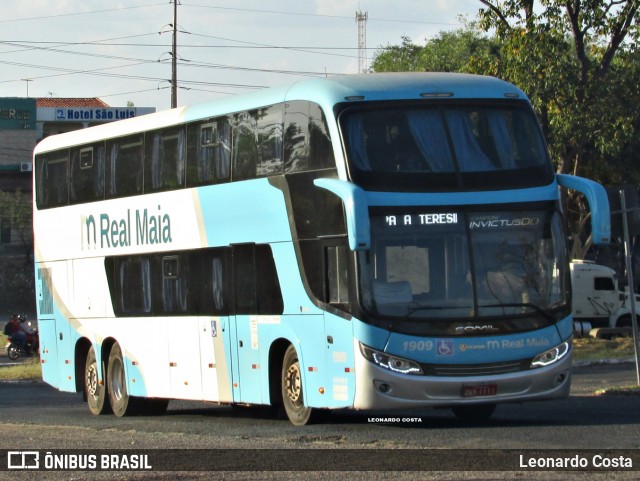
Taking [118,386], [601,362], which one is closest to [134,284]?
[118,386]

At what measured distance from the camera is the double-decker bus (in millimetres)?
14148

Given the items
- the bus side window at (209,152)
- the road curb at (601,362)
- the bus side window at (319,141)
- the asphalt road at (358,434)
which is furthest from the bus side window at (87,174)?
the road curb at (601,362)

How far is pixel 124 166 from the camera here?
782 inches

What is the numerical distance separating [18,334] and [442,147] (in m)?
29.4

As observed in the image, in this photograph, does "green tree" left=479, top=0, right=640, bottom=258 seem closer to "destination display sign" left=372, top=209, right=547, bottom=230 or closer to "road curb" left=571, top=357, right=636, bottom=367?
"road curb" left=571, top=357, right=636, bottom=367

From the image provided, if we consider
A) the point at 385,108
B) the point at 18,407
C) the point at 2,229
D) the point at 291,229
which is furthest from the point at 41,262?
the point at 2,229

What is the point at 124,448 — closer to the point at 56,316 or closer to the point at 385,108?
the point at 385,108

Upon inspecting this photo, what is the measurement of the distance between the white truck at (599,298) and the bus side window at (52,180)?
909 inches

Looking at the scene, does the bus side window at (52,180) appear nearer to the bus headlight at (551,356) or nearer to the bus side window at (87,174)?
the bus side window at (87,174)

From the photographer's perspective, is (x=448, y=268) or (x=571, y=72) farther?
(x=571, y=72)

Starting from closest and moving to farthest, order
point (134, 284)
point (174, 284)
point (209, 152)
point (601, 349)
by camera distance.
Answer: point (209, 152)
point (174, 284)
point (134, 284)
point (601, 349)

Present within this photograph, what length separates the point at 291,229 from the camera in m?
15.6

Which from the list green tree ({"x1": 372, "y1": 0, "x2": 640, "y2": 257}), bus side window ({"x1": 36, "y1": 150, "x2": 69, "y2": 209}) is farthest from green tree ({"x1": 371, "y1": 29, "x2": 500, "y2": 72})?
bus side window ({"x1": 36, "y1": 150, "x2": 69, "y2": 209})

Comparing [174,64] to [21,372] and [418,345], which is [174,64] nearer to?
[21,372]
